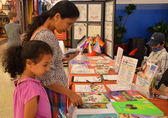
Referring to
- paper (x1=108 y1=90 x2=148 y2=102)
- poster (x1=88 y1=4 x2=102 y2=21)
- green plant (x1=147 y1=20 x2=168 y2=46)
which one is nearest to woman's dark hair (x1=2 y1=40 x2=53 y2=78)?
paper (x1=108 y1=90 x2=148 y2=102)

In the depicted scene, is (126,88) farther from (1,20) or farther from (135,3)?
(1,20)

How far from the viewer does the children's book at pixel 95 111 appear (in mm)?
1206

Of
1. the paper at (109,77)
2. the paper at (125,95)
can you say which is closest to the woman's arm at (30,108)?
the paper at (125,95)

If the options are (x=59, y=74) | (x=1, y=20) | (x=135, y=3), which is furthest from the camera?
(x=1, y=20)

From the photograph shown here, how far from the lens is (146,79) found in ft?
4.96

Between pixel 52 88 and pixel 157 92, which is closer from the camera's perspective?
pixel 52 88

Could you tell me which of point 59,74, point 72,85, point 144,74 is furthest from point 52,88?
point 144,74

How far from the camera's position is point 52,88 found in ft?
4.00

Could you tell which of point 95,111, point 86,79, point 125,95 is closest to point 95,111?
point 95,111

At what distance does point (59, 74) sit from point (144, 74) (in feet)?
2.19

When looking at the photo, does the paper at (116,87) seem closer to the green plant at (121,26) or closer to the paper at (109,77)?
the paper at (109,77)

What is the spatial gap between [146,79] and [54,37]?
77 cm

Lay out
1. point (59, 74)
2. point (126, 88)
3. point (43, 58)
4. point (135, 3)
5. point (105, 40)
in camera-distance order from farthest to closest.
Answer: point (135, 3)
point (105, 40)
point (126, 88)
point (59, 74)
point (43, 58)

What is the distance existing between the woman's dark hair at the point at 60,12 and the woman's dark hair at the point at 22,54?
0.78ft
